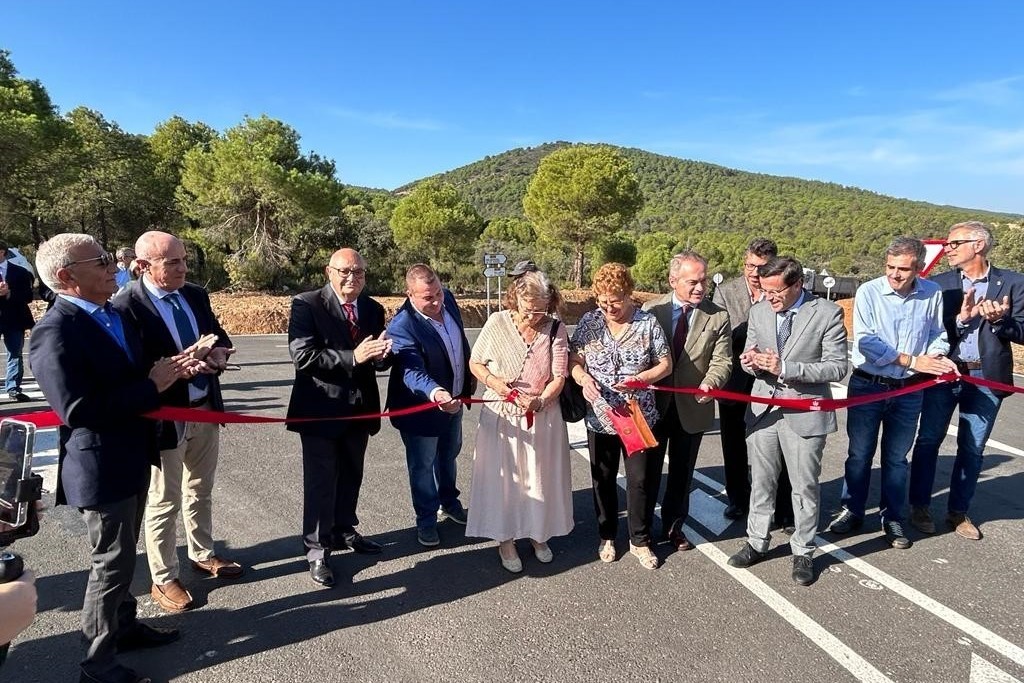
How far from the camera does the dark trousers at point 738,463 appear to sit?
4.38 m

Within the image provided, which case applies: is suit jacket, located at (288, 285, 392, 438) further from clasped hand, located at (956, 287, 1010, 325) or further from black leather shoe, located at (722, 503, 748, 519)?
clasped hand, located at (956, 287, 1010, 325)

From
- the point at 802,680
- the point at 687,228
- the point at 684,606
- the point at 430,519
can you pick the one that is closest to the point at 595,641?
the point at 684,606

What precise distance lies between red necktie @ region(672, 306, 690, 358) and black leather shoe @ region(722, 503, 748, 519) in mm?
1519

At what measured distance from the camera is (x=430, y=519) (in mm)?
4094

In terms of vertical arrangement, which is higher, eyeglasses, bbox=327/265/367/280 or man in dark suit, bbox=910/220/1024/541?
→ eyeglasses, bbox=327/265/367/280

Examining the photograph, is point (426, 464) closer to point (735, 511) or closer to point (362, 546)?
point (362, 546)

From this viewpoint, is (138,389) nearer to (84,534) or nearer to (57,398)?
(57,398)

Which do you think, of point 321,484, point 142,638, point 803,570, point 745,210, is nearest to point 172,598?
point 142,638

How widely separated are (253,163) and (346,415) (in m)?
20.2

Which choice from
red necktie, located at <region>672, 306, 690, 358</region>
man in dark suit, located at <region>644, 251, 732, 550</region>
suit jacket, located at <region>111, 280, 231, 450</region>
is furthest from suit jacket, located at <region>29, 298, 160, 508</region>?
red necktie, located at <region>672, 306, 690, 358</region>

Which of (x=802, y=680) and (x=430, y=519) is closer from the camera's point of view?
(x=802, y=680)

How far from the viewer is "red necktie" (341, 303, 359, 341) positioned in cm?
356

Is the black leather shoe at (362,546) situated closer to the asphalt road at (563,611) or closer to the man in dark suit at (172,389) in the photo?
the asphalt road at (563,611)

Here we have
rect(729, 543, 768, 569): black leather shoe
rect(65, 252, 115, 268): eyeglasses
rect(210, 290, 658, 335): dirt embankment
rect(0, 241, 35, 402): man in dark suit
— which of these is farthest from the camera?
rect(210, 290, 658, 335): dirt embankment
